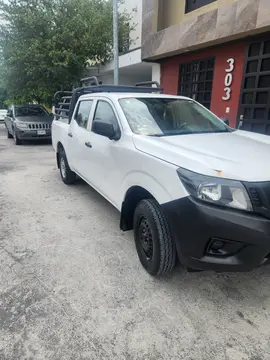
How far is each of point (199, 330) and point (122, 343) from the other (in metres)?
0.60

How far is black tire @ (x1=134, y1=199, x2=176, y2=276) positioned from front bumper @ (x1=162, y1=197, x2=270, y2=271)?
8.0 inches

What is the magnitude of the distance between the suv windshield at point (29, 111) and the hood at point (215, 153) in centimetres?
1030

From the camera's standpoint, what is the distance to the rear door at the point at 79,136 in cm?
423

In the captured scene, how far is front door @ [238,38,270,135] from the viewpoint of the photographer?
6922 millimetres

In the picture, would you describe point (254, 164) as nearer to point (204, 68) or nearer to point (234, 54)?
point (234, 54)

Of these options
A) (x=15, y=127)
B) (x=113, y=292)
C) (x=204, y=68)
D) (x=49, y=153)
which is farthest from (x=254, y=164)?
(x=15, y=127)

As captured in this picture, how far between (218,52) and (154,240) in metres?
7.55

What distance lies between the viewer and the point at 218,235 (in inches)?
77.5

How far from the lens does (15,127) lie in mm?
10797

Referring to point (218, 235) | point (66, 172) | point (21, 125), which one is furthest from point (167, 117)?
point (21, 125)

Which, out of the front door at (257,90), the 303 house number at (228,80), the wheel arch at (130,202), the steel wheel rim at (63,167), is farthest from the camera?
the 303 house number at (228,80)

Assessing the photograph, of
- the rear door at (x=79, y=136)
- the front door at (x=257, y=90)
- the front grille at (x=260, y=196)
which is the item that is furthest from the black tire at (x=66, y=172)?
the front door at (x=257, y=90)

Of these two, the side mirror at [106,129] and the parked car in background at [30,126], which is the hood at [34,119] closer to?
the parked car in background at [30,126]

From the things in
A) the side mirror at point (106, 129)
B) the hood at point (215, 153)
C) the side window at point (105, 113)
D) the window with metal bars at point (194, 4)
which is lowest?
the hood at point (215, 153)
